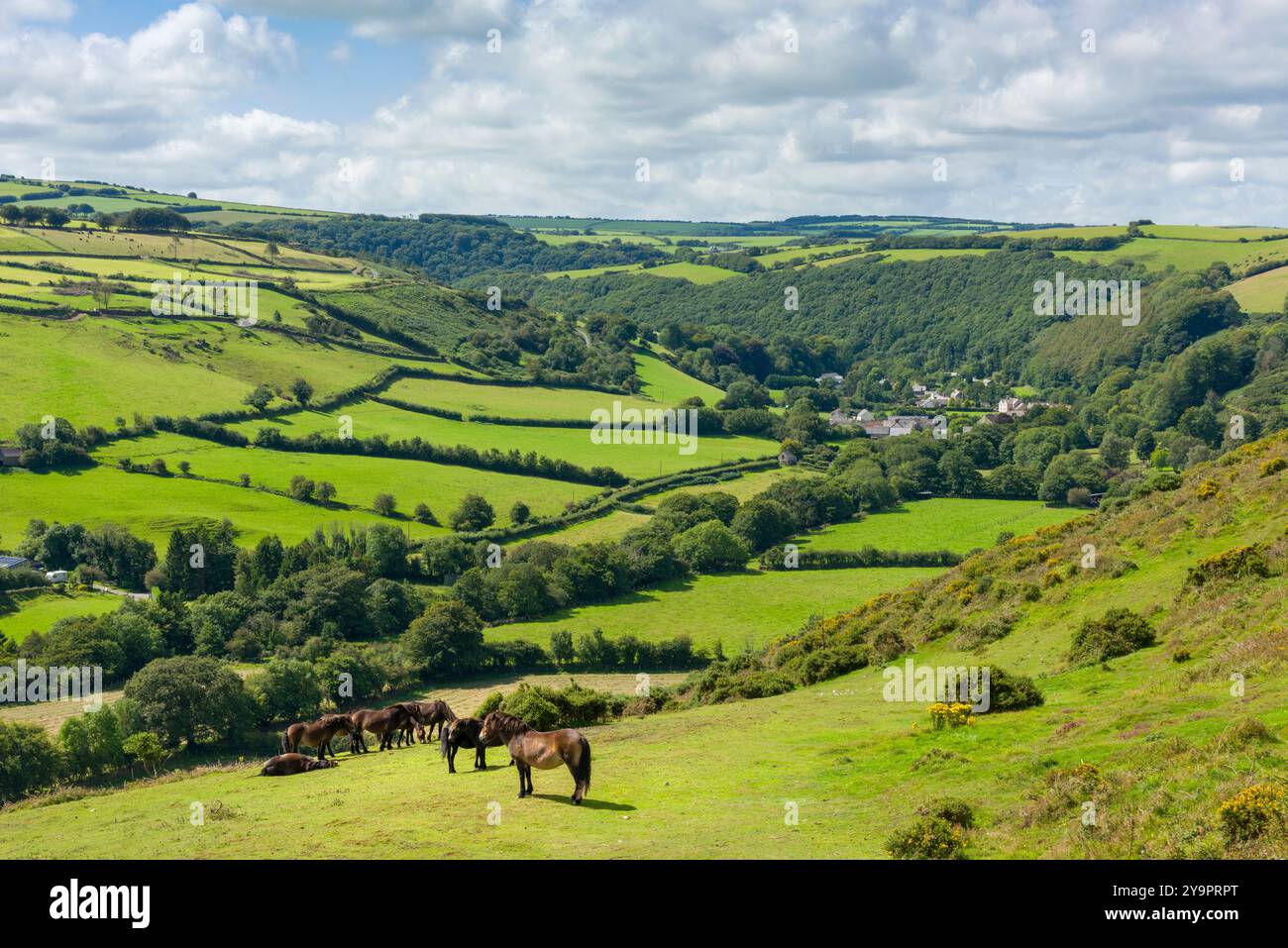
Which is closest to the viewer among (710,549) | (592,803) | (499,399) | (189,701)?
(592,803)

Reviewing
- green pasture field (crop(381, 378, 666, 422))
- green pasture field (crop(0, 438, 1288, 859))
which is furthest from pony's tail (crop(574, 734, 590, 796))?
green pasture field (crop(381, 378, 666, 422))

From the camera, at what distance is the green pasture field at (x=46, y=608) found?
83.6 metres

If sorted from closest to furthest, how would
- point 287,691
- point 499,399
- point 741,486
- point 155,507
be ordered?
point 287,691 → point 155,507 → point 741,486 → point 499,399

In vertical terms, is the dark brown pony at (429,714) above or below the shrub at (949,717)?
below

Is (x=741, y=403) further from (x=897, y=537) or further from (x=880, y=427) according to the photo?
(x=897, y=537)

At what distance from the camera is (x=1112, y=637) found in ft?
117

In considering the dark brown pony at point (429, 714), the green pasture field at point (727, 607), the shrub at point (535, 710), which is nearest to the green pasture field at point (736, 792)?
the dark brown pony at point (429, 714)

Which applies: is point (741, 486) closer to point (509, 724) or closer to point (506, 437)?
point (506, 437)

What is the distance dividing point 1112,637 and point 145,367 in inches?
5434

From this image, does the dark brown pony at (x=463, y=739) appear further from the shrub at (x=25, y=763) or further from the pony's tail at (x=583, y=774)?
the shrub at (x=25, y=763)

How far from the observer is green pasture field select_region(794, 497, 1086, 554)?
116 metres

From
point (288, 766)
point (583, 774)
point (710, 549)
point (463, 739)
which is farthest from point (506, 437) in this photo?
point (583, 774)

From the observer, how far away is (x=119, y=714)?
2386 inches

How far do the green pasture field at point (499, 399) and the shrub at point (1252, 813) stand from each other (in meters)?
147
